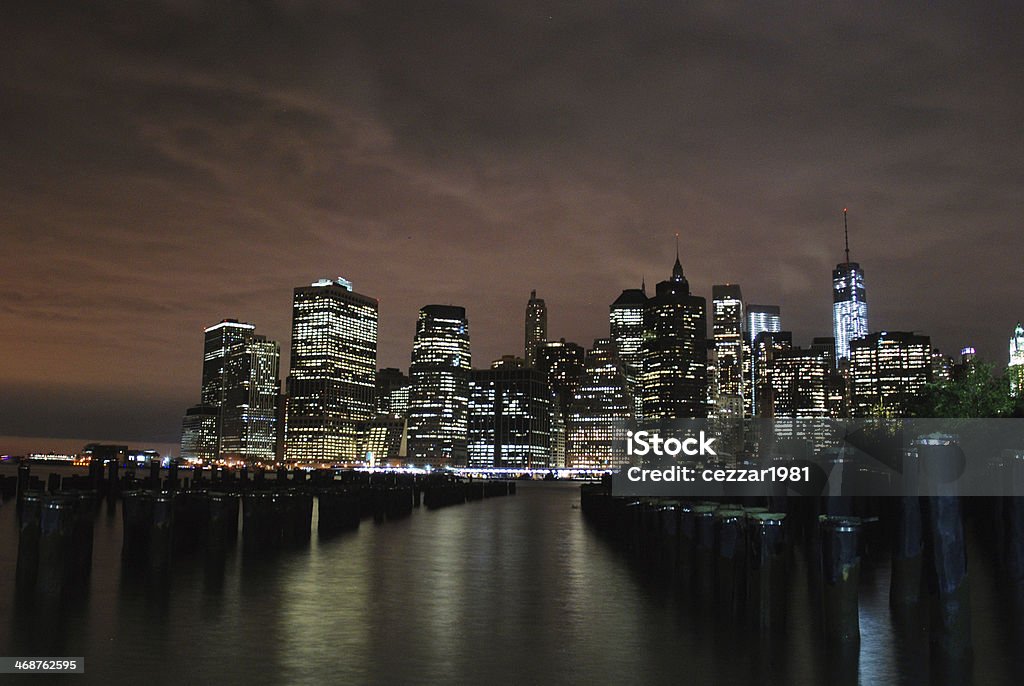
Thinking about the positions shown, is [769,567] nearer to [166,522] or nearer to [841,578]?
[841,578]

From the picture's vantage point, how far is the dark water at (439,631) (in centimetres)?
1258

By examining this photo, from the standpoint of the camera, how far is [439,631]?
15.6 m

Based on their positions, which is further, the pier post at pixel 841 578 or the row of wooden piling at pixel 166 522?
the row of wooden piling at pixel 166 522

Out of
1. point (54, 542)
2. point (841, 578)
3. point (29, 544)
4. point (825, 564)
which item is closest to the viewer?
point (841, 578)

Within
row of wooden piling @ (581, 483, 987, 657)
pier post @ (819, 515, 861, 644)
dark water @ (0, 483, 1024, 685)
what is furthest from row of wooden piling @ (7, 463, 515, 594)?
pier post @ (819, 515, 861, 644)

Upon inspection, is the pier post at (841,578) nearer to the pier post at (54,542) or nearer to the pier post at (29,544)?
the pier post at (54,542)

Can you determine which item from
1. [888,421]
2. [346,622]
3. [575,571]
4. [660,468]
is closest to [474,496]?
[660,468]

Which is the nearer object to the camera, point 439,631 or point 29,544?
point 439,631

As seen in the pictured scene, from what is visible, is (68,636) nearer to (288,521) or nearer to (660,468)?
(288,521)

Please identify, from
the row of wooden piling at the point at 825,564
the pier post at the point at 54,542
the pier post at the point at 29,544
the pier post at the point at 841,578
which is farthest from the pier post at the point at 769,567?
the pier post at the point at 29,544

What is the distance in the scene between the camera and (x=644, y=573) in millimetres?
24469

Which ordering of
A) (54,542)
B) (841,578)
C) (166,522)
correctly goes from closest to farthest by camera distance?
(841,578) < (54,542) < (166,522)

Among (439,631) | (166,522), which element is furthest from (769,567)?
(166,522)

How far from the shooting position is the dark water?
1258 centimetres
